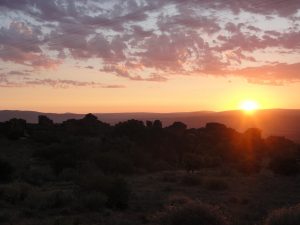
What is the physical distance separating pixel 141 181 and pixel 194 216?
23668mm

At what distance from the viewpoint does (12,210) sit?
915 inches

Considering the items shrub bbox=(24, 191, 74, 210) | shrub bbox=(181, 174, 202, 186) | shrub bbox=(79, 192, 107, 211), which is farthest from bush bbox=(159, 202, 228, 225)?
shrub bbox=(181, 174, 202, 186)

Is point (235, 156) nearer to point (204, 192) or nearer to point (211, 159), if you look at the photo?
point (211, 159)

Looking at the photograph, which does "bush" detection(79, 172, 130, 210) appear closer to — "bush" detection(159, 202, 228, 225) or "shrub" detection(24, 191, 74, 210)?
"shrub" detection(24, 191, 74, 210)

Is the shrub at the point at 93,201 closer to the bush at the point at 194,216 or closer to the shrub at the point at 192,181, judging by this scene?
the bush at the point at 194,216

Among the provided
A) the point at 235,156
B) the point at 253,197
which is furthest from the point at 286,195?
the point at 235,156

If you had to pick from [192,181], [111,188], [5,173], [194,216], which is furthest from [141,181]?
[194,216]

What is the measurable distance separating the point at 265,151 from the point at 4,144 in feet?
133

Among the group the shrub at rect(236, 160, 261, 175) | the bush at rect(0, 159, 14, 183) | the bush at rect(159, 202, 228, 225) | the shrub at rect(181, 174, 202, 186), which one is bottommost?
the shrub at rect(236, 160, 261, 175)

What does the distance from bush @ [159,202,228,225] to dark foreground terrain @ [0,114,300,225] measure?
0.04 m

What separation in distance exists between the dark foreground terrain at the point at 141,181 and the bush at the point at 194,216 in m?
0.04

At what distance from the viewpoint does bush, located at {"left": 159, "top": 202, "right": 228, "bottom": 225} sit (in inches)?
710

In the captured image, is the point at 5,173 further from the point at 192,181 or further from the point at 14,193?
the point at 192,181

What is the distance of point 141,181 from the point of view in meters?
41.6
